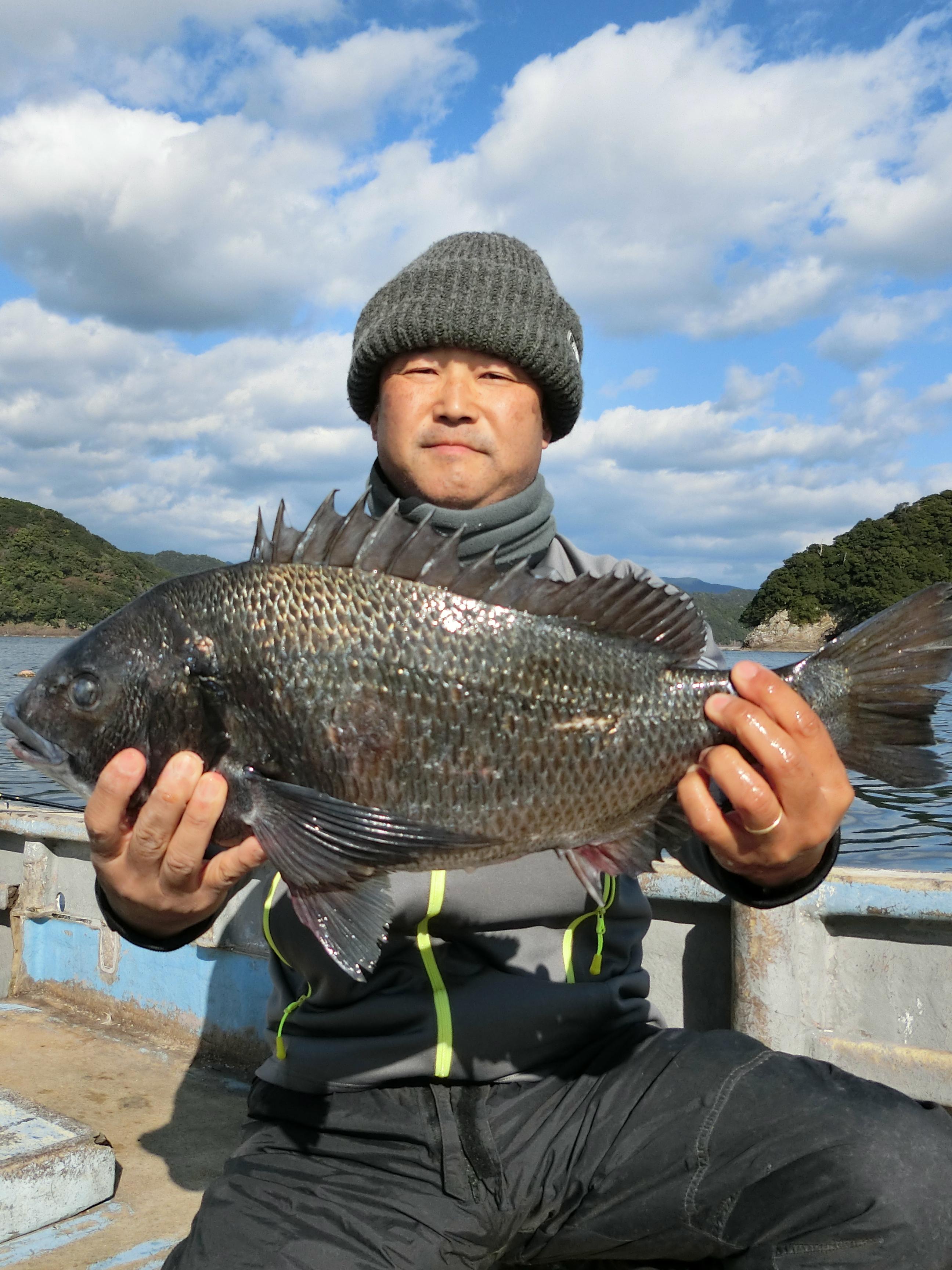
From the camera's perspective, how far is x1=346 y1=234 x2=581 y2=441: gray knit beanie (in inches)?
A: 154

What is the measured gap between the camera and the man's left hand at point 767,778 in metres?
2.47

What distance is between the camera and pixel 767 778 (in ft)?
8.23

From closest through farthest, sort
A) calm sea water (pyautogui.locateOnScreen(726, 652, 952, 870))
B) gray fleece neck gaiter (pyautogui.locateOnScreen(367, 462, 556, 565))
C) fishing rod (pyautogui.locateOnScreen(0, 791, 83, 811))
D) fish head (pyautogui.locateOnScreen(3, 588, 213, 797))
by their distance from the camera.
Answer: fish head (pyautogui.locateOnScreen(3, 588, 213, 797)) → gray fleece neck gaiter (pyautogui.locateOnScreen(367, 462, 556, 565)) → fishing rod (pyautogui.locateOnScreen(0, 791, 83, 811)) → calm sea water (pyautogui.locateOnScreen(726, 652, 952, 870))

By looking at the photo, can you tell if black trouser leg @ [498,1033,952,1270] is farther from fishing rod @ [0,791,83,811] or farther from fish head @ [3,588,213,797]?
fishing rod @ [0,791,83,811]

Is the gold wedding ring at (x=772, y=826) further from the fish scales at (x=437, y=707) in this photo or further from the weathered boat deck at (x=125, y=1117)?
the weathered boat deck at (x=125, y=1117)

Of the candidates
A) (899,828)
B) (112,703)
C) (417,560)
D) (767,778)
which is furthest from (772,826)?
(899,828)

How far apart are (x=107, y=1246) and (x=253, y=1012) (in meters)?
1.60

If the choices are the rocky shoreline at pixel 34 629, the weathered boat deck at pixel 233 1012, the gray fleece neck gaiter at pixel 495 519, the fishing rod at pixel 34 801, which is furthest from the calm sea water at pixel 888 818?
the rocky shoreline at pixel 34 629

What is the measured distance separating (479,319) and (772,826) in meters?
2.44

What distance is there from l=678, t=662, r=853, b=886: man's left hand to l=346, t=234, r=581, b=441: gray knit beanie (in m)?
2.00

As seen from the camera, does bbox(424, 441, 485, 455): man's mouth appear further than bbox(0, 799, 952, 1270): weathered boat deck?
No

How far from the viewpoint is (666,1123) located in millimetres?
2680

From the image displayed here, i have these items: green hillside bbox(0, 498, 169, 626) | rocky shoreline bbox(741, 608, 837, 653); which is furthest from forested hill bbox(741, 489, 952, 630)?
green hillside bbox(0, 498, 169, 626)

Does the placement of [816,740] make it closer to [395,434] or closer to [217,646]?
[217,646]
